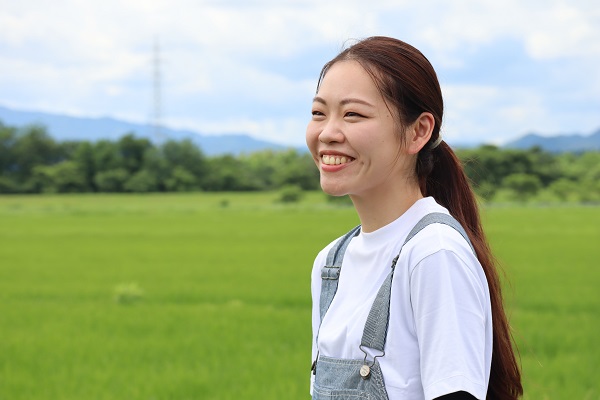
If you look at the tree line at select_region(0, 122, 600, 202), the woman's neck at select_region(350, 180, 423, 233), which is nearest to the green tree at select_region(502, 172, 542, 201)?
the tree line at select_region(0, 122, 600, 202)

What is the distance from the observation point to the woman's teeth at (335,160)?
1.57 metres

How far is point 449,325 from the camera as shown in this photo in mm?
1360

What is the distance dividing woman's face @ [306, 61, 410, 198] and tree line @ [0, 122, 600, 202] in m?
37.9

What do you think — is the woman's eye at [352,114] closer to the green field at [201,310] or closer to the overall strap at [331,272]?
the overall strap at [331,272]

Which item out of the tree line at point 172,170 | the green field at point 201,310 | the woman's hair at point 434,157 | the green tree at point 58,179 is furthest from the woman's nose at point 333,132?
the green tree at point 58,179

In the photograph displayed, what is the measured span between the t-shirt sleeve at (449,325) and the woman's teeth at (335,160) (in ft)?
0.94

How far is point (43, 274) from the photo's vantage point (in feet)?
42.2

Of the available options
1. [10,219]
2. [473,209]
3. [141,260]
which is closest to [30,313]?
[141,260]

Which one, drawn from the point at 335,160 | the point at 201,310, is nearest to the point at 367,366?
the point at 335,160

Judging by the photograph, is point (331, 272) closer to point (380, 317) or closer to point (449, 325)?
point (380, 317)

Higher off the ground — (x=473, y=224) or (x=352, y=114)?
(x=352, y=114)

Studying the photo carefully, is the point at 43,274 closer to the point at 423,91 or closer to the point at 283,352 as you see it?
the point at 283,352

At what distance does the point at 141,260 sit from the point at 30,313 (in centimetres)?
599

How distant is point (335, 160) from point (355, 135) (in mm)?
75
